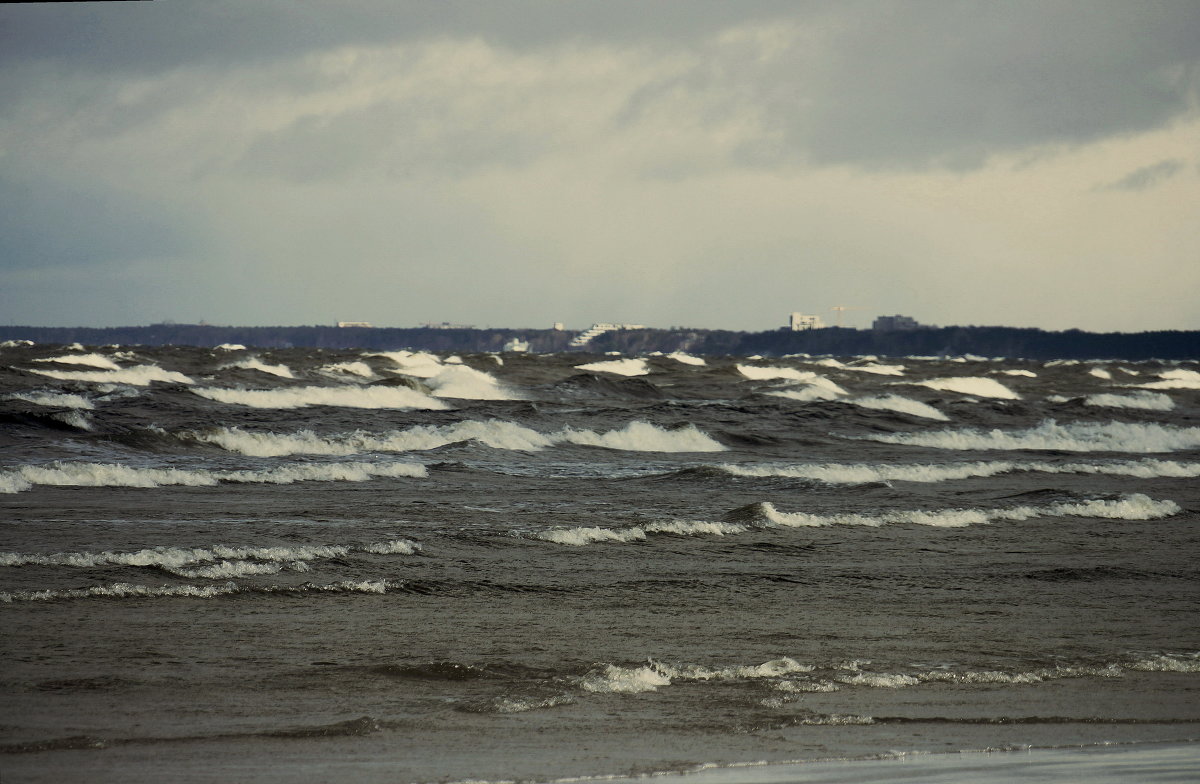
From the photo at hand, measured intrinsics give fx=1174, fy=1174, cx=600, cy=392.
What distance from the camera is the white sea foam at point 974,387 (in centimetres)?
4906

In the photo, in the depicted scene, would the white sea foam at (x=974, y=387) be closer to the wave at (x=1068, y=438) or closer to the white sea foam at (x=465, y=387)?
the wave at (x=1068, y=438)

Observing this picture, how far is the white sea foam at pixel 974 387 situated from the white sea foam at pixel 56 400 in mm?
33160

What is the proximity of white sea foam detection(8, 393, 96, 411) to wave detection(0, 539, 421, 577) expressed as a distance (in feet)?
61.1

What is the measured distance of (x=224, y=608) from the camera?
8406mm

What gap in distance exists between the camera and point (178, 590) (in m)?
8.85

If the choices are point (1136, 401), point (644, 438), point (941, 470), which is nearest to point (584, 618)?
point (941, 470)

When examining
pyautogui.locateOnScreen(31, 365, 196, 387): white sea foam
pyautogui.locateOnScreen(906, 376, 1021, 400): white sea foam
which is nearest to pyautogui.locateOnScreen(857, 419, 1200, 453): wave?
pyautogui.locateOnScreen(906, 376, 1021, 400): white sea foam

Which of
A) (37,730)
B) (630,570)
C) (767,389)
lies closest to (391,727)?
(37,730)

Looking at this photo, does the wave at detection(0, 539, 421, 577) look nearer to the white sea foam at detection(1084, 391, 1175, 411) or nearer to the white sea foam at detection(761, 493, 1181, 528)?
the white sea foam at detection(761, 493, 1181, 528)

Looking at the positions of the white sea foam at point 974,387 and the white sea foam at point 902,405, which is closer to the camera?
the white sea foam at point 902,405

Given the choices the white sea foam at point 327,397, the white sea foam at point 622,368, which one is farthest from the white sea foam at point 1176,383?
the white sea foam at point 327,397

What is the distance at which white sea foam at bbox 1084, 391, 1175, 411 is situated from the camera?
1687 inches

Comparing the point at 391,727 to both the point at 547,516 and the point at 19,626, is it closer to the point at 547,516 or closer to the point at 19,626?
the point at 19,626

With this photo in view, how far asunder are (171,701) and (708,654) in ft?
10.4
